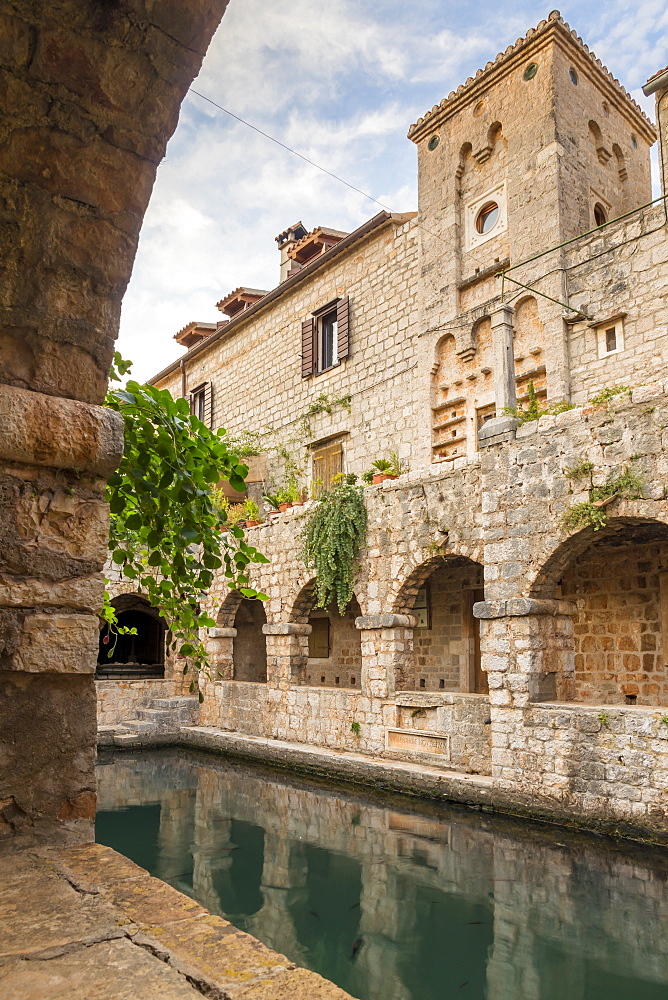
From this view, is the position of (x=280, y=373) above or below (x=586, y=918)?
above

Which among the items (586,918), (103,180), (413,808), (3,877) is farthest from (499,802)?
(103,180)

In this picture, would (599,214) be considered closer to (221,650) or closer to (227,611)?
(227,611)

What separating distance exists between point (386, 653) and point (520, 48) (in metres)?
10.4

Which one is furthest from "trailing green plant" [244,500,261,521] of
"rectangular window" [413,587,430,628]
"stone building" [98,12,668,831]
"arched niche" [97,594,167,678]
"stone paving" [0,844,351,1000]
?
"stone paving" [0,844,351,1000]

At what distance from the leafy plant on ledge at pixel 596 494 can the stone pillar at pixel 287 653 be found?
18.5ft

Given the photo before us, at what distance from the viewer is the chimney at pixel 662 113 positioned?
1030 centimetres

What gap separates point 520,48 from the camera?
12.8 meters

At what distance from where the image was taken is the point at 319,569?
10977mm

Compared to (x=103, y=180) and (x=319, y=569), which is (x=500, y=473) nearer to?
(x=319, y=569)

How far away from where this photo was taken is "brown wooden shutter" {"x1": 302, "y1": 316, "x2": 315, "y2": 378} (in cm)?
1647

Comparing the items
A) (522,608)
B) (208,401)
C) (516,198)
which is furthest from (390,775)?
(208,401)

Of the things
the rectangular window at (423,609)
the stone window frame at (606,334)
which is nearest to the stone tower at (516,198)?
the stone window frame at (606,334)

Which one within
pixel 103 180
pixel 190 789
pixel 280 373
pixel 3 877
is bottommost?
pixel 190 789

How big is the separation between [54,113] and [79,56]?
161 mm
